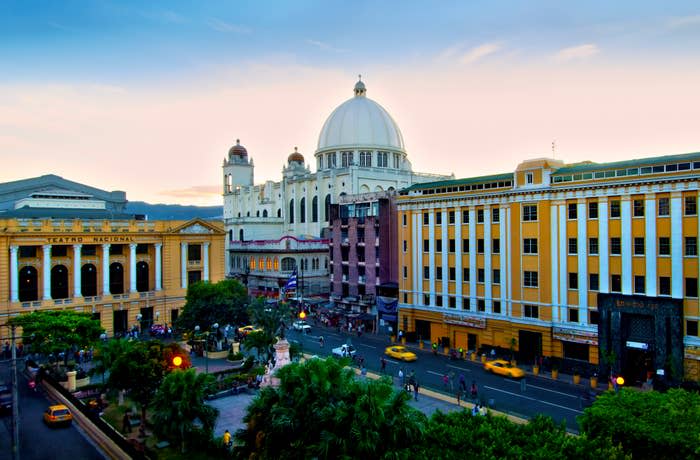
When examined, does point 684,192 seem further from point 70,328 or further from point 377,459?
point 70,328

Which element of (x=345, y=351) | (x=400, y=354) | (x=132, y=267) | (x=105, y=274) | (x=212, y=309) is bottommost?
(x=400, y=354)

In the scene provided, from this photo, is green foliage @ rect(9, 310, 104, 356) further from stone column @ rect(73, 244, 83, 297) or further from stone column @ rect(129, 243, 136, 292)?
stone column @ rect(129, 243, 136, 292)

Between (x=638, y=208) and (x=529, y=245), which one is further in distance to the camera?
(x=529, y=245)

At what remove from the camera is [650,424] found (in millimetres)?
18594

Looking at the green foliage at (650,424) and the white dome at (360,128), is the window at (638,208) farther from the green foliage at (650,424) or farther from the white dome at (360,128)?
the white dome at (360,128)

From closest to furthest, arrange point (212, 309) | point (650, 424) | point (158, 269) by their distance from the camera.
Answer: point (650, 424) < point (212, 309) < point (158, 269)

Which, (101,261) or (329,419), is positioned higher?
(101,261)

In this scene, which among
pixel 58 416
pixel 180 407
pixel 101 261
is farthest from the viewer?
pixel 101 261

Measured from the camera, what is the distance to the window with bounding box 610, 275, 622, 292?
124ft

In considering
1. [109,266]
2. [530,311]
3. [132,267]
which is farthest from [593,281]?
[109,266]

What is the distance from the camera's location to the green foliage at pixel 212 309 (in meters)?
47.7

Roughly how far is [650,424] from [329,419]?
1136 centimetres

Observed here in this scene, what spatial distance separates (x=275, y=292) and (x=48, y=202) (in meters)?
32.8

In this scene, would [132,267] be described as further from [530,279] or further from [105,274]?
[530,279]
